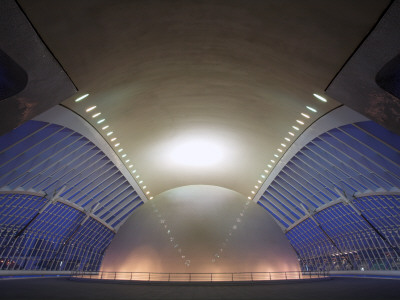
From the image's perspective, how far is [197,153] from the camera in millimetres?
23578

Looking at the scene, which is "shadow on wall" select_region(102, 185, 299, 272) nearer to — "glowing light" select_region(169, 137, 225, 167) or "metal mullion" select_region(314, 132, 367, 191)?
"glowing light" select_region(169, 137, 225, 167)

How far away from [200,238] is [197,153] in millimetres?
10729

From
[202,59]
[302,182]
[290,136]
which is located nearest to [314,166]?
[302,182]

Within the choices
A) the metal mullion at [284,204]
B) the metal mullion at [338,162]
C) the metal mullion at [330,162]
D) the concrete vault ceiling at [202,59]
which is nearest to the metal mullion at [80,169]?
the concrete vault ceiling at [202,59]

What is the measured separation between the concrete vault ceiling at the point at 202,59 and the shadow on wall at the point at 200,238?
5251mm

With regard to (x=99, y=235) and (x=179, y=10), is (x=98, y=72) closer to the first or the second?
(x=179, y=10)

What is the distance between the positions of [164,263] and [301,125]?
38.8 feet

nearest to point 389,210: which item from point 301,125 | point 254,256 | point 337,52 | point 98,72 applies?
point 301,125

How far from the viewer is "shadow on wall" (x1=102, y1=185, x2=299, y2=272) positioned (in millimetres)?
13078

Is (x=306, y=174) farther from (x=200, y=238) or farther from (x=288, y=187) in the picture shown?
(x=200, y=238)

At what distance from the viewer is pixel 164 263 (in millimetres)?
13062

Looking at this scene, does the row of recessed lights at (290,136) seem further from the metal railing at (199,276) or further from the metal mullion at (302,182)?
the metal railing at (199,276)

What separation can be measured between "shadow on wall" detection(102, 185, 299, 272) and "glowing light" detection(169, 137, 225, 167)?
17.1 ft

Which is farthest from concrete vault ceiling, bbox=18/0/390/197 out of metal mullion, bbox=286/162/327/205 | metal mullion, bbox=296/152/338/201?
metal mullion, bbox=286/162/327/205
